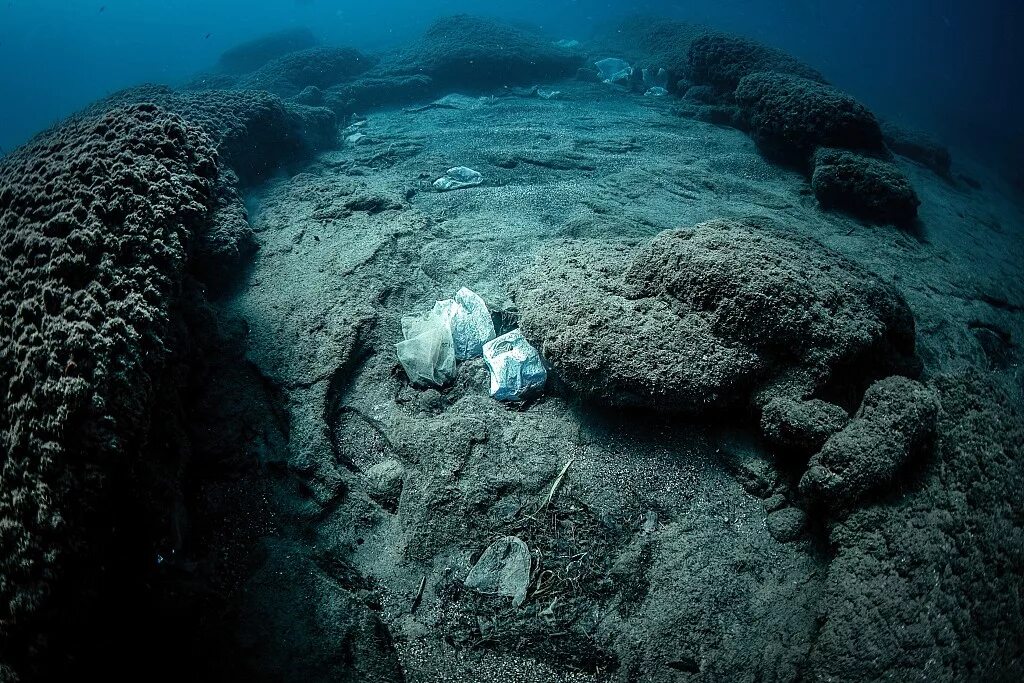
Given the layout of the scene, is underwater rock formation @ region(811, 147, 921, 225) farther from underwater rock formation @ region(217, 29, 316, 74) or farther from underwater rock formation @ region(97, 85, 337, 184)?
underwater rock formation @ region(217, 29, 316, 74)

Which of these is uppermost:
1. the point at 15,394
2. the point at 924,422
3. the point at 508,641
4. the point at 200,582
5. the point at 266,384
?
the point at 15,394

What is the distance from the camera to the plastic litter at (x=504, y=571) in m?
1.96

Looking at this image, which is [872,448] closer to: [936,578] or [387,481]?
[936,578]

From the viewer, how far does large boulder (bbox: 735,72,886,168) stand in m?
5.39

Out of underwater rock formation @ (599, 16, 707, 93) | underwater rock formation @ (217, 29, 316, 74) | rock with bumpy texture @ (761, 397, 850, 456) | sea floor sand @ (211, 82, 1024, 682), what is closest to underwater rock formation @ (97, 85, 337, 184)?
sea floor sand @ (211, 82, 1024, 682)

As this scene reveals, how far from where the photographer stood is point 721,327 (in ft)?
7.38

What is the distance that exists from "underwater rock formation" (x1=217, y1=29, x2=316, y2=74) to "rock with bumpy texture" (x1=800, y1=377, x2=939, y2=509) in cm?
2497

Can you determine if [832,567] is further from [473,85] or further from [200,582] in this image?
[473,85]

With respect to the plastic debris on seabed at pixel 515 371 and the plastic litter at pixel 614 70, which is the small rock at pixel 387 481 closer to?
the plastic debris on seabed at pixel 515 371

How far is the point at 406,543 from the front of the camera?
6.97 feet

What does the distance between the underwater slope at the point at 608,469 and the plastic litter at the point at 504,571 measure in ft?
0.13

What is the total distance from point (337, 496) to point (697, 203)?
14.4 ft

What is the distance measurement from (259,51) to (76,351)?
2507cm

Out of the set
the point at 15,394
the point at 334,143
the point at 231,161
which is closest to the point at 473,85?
the point at 334,143
